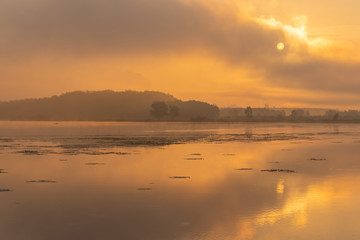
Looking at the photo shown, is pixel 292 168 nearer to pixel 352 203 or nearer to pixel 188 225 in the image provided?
pixel 352 203

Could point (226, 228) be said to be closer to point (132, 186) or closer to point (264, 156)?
point (132, 186)

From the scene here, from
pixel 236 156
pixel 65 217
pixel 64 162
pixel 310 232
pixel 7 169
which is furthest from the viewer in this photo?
pixel 236 156

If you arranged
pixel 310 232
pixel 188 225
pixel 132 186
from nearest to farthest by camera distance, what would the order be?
pixel 310 232 < pixel 188 225 < pixel 132 186

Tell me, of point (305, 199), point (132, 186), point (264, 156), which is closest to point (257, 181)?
point (305, 199)

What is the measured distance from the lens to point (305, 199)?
18.2m

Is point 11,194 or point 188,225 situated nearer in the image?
point 188,225

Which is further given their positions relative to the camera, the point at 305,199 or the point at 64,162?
the point at 64,162

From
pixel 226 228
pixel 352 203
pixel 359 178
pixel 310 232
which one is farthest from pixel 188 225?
pixel 359 178

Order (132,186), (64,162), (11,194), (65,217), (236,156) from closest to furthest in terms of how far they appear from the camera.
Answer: (65,217)
(11,194)
(132,186)
(64,162)
(236,156)

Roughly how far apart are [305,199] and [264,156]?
19649 millimetres

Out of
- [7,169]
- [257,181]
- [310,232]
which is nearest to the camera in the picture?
[310,232]

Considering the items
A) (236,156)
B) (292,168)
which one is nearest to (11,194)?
(292,168)

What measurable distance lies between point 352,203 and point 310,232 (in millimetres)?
5338

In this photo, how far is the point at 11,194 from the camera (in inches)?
768
